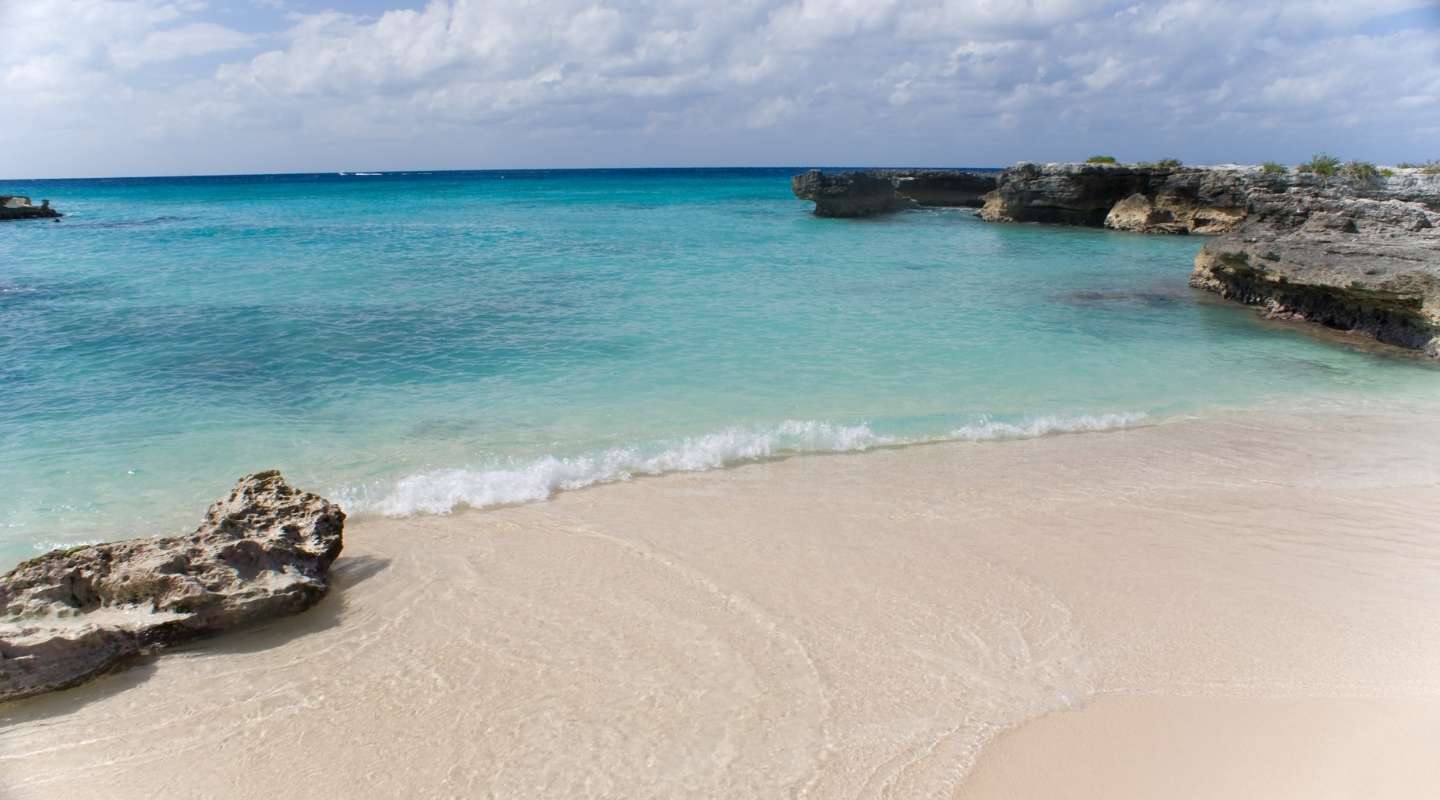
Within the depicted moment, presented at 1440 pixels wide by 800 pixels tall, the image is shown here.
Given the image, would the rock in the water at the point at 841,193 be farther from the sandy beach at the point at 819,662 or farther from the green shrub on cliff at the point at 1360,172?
the sandy beach at the point at 819,662

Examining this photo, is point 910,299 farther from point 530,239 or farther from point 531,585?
point 530,239

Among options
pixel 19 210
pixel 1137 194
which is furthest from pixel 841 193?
pixel 19 210

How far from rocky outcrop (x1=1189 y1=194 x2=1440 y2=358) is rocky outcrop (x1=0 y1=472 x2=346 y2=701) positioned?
16070 millimetres

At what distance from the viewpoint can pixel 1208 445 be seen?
8.41 metres

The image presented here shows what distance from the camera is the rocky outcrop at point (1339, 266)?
13414 mm

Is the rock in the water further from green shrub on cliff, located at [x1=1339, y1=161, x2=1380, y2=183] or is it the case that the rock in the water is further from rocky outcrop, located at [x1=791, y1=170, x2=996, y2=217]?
green shrub on cliff, located at [x1=1339, y1=161, x2=1380, y2=183]

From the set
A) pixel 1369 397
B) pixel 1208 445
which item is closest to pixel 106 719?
pixel 1208 445

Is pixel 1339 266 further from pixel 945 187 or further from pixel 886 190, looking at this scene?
pixel 945 187

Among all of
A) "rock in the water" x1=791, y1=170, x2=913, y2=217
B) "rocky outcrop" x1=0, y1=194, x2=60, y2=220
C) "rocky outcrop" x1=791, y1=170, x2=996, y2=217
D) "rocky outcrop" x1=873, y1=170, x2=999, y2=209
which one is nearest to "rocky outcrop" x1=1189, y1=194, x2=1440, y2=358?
"rock in the water" x1=791, y1=170, x2=913, y2=217

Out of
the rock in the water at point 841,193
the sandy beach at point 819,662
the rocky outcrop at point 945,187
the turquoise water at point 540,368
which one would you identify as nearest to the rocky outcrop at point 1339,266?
the turquoise water at point 540,368

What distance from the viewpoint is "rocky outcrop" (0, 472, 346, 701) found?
171 inches

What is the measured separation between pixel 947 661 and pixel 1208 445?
5536 mm

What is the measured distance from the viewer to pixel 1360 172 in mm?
25641

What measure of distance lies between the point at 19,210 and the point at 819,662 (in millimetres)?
53014
